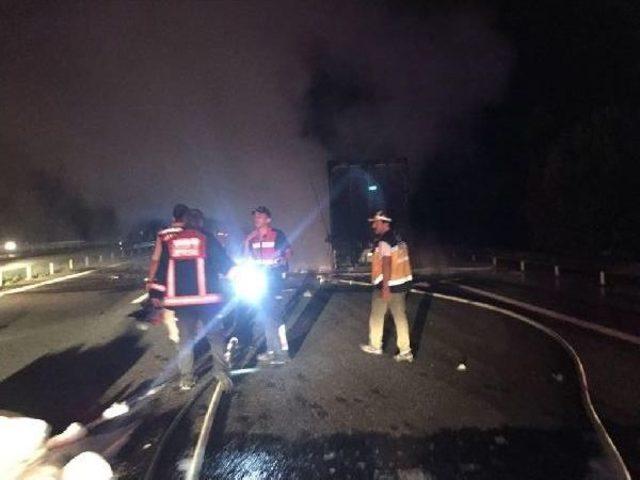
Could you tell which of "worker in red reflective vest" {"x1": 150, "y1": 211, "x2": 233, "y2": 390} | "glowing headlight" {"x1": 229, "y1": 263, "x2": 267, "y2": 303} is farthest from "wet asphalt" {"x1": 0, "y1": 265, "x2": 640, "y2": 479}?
"glowing headlight" {"x1": 229, "y1": 263, "x2": 267, "y2": 303}

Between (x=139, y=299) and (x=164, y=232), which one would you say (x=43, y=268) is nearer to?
(x=139, y=299)

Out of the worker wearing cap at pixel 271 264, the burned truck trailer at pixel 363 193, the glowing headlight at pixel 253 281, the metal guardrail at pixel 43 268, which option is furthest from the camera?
the metal guardrail at pixel 43 268

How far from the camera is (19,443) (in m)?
4.87

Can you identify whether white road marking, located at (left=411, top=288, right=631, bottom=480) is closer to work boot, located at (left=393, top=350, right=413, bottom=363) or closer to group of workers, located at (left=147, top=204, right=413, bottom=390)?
work boot, located at (left=393, top=350, right=413, bottom=363)

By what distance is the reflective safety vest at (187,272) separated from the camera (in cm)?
596

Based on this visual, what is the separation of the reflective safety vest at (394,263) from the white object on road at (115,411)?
294 cm

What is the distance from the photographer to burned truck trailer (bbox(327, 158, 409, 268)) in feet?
63.5

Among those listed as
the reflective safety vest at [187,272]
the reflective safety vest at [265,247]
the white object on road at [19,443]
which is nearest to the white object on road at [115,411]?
the white object on road at [19,443]

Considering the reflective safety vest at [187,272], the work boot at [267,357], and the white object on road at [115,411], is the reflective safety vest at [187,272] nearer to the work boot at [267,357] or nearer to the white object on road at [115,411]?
the white object on road at [115,411]

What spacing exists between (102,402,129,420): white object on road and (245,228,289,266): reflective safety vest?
2.16 meters

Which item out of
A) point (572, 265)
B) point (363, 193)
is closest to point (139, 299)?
point (363, 193)

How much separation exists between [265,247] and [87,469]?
3429 mm

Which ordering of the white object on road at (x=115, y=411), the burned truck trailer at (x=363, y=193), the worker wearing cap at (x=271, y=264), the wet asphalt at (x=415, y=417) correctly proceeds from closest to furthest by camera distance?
the wet asphalt at (x=415, y=417), the white object on road at (x=115, y=411), the worker wearing cap at (x=271, y=264), the burned truck trailer at (x=363, y=193)

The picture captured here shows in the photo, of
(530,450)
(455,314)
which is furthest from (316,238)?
(530,450)
